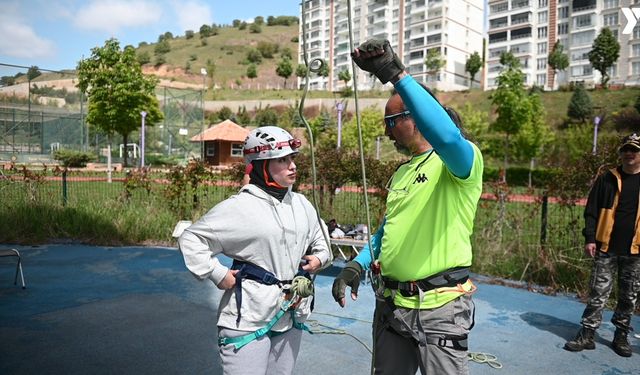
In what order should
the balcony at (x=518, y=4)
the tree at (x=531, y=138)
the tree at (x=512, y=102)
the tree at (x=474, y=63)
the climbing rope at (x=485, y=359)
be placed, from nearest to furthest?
the climbing rope at (x=485, y=359) < the tree at (x=512, y=102) < the tree at (x=531, y=138) < the balcony at (x=518, y=4) < the tree at (x=474, y=63)

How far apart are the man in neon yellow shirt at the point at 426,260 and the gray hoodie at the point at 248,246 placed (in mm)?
363

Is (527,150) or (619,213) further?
(527,150)

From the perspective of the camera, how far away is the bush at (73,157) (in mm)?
26703

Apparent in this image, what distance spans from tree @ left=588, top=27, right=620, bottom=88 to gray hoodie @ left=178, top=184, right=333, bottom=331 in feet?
202

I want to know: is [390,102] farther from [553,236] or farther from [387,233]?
[553,236]

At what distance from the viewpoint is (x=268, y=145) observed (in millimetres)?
2445

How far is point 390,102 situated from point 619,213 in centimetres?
352

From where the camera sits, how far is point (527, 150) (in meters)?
32.4

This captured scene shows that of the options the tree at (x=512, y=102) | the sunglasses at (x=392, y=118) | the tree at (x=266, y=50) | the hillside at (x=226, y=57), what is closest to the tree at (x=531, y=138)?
the tree at (x=512, y=102)

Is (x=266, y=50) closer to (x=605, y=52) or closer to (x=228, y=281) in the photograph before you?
(x=605, y=52)

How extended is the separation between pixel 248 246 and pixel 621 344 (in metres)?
3.98

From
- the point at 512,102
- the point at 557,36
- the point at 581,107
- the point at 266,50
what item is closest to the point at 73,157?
the point at 512,102

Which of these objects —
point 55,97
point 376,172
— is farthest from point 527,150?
point 55,97

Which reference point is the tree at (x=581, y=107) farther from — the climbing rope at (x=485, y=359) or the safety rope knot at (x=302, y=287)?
the safety rope knot at (x=302, y=287)
